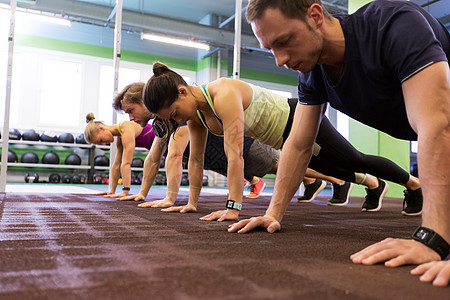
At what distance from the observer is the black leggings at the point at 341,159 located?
1.75 meters

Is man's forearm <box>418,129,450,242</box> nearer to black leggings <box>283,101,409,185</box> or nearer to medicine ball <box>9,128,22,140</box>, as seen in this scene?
black leggings <box>283,101,409,185</box>

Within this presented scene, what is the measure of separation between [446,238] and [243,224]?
59cm

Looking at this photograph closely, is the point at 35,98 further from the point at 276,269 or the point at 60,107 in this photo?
the point at 276,269

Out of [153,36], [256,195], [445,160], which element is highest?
[153,36]

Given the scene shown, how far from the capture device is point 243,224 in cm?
118

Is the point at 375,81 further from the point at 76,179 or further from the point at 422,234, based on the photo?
the point at 76,179

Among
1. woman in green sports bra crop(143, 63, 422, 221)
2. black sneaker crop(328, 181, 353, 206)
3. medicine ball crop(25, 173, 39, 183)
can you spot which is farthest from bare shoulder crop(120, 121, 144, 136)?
medicine ball crop(25, 173, 39, 183)

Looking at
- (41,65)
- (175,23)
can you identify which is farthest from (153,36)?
(41,65)

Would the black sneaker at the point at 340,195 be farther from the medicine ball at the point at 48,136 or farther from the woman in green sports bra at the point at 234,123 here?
the medicine ball at the point at 48,136

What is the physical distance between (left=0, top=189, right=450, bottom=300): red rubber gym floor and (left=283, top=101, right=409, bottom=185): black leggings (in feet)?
1.90

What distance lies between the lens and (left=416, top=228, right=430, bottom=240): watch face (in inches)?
29.4

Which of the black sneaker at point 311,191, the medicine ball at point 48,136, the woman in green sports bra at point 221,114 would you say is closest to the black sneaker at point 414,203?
the woman in green sports bra at point 221,114

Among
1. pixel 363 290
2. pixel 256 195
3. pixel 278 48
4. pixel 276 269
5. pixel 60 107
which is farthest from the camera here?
pixel 60 107

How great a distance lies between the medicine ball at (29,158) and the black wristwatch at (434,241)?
21.8 feet
